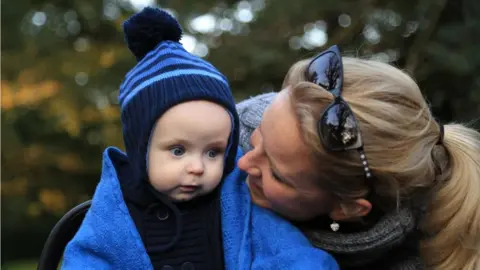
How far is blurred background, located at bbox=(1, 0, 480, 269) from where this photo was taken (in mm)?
3646

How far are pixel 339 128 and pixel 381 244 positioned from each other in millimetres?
292

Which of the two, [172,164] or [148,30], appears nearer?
[172,164]

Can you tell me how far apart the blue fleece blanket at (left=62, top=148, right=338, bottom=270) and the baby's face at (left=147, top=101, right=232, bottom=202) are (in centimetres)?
11

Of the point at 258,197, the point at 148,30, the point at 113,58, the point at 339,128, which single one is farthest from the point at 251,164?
the point at 113,58

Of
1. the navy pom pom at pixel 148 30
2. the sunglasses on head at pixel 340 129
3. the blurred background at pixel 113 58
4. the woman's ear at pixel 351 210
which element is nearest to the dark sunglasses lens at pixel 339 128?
the sunglasses on head at pixel 340 129

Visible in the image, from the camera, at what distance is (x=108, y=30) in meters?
6.28

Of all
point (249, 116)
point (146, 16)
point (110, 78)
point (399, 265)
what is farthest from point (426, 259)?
point (110, 78)

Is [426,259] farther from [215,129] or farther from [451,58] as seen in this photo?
[451,58]

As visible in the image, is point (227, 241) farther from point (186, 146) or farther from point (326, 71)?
point (326, 71)

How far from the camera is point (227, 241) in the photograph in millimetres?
1711

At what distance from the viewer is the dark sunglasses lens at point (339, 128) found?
155 cm

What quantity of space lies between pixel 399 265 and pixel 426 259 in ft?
0.27

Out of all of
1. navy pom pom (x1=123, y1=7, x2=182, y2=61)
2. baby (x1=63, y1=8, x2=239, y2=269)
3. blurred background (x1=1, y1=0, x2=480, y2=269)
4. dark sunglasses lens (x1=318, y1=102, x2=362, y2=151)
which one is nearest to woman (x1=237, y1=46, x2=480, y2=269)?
dark sunglasses lens (x1=318, y1=102, x2=362, y2=151)

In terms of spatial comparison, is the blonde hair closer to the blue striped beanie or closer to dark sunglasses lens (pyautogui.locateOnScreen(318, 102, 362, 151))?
dark sunglasses lens (pyautogui.locateOnScreen(318, 102, 362, 151))
